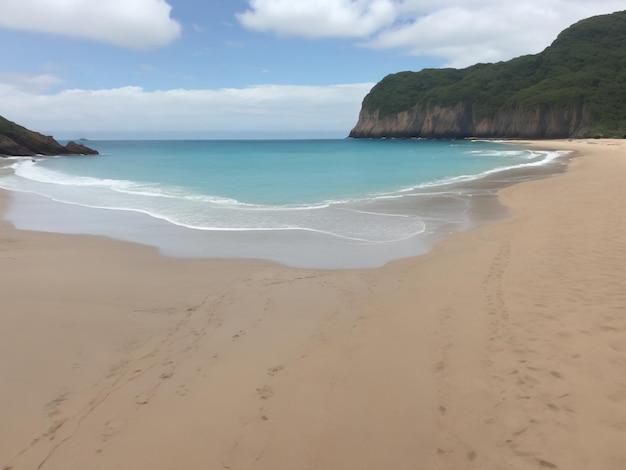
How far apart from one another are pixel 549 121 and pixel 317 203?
339 feet

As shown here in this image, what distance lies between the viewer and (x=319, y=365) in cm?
486

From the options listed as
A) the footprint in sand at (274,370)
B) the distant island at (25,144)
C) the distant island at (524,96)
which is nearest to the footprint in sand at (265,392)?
the footprint in sand at (274,370)

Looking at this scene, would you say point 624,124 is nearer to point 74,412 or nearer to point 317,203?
point 317,203

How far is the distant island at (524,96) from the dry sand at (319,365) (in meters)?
93.4

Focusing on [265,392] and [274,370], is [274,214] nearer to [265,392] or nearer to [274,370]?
[274,370]

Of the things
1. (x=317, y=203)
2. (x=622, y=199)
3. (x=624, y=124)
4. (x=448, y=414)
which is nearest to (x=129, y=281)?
(x=448, y=414)

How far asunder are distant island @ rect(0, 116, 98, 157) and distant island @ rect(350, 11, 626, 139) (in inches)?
A: 3909

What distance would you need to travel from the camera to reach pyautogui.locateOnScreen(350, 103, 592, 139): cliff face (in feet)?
321

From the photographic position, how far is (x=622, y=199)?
1388 cm

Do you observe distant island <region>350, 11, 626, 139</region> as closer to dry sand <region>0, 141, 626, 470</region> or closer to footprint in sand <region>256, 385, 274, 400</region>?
dry sand <region>0, 141, 626, 470</region>

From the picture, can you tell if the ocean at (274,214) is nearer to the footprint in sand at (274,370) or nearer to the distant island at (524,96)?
the footprint in sand at (274,370)

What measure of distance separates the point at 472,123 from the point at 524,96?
66.5 feet

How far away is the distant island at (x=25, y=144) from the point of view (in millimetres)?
58844

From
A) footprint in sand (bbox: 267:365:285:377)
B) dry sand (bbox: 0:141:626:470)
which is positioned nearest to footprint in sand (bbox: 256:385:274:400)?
dry sand (bbox: 0:141:626:470)
